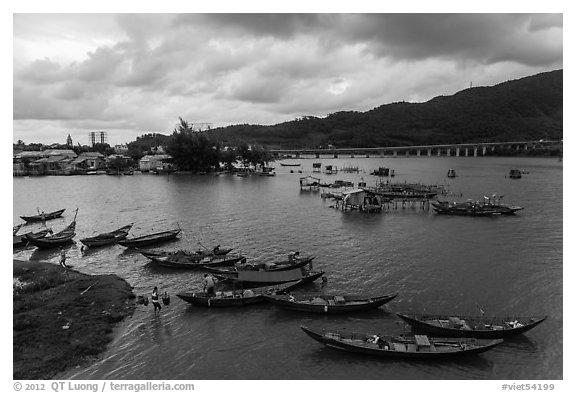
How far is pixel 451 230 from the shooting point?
176 feet

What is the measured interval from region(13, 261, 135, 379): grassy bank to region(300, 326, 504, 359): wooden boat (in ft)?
44.5

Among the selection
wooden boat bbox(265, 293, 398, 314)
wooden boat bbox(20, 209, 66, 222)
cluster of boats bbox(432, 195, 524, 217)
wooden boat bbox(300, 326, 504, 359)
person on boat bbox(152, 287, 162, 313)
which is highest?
wooden boat bbox(20, 209, 66, 222)

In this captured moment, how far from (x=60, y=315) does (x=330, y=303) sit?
18643 millimetres

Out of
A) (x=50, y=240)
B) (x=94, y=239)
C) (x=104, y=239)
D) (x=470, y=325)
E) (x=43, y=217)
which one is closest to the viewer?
(x=470, y=325)

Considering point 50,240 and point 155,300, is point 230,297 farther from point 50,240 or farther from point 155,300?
point 50,240

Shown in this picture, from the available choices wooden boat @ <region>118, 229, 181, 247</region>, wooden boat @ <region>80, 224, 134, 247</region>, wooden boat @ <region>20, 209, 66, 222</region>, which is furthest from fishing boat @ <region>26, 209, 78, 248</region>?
wooden boat @ <region>20, 209, 66, 222</region>

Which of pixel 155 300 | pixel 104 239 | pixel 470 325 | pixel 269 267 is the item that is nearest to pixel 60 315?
pixel 155 300

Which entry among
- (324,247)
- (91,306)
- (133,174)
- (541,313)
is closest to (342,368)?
(541,313)

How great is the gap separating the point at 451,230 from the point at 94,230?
4936cm

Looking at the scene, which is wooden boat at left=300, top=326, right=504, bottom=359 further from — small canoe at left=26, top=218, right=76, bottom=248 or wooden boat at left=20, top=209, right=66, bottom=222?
wooden boat at left=20, top=209, right=66, bottom=222

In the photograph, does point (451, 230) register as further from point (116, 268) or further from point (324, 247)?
point (116, 268)

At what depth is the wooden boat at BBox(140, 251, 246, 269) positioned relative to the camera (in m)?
38.1

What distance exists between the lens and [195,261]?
127ft

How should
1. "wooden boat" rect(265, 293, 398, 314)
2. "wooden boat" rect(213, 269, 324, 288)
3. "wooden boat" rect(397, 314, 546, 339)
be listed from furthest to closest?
"wooden boat" rect(213, 269, 324, 288) < "wooden boat" rect(265, 293, 398, 314) < "wooden boat" rect(397, 314, 546, 339)
